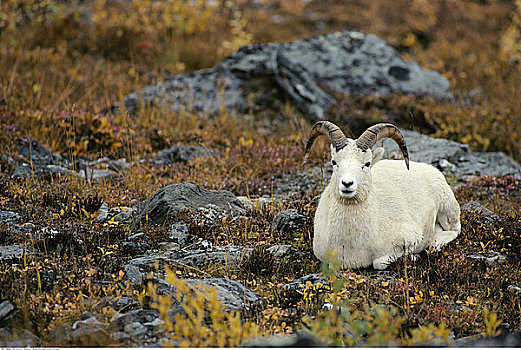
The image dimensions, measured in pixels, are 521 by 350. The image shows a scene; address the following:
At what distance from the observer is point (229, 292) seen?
531cm

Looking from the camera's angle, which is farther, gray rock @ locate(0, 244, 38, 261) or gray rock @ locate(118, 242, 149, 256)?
gray rock @ locate(118, 242, 149, 256)

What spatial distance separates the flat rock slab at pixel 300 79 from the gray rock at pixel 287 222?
6014 mm

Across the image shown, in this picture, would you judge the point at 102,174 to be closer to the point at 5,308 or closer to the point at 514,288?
the point at 5,308

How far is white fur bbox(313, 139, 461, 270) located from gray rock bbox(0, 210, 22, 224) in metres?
4.02

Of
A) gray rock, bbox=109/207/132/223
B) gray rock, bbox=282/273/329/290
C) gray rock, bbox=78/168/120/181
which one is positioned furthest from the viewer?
gray rock, bbox=78/168/120/181

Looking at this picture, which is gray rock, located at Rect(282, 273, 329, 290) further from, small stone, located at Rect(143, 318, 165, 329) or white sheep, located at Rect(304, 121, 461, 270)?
small stone, located at Rect(143, 318, 165, 329)

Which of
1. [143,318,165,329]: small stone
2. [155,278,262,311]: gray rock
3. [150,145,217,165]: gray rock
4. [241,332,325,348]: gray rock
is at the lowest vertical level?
[150,145,217,165]: gray rock

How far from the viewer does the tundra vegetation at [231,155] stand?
495 cm

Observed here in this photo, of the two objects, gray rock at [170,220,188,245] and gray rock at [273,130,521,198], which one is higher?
gray rock at [170,220,188,245]

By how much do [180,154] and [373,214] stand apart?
5.15 m

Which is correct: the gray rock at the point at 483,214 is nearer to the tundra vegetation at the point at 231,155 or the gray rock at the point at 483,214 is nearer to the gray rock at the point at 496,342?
the tundra vegetation at the point at 231,155

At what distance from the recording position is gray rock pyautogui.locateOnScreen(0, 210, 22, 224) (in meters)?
6.76

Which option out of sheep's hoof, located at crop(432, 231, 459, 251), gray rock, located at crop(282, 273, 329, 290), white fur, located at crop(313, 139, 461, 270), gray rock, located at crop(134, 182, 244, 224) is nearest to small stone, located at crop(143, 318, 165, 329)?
gray rock, located at crop(282, 273, 329, 290)

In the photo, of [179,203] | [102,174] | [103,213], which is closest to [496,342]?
[179,203]
